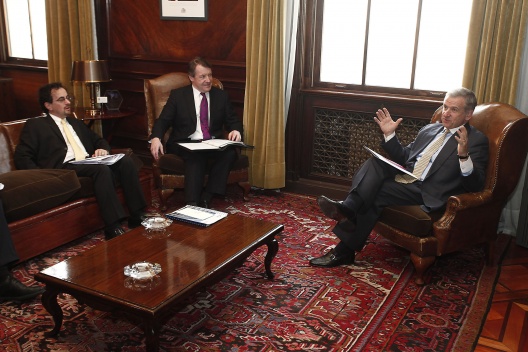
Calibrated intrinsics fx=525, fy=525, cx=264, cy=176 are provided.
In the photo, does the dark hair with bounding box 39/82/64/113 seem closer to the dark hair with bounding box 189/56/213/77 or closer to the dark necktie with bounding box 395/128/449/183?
the dark hair with bounding box 189/56/213/77

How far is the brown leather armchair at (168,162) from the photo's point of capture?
13.6 feet

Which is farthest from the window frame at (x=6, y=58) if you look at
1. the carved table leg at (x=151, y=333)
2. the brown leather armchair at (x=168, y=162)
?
the carved table leg at (x=151, y=333)

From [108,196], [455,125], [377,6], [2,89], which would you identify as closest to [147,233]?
[108,196]

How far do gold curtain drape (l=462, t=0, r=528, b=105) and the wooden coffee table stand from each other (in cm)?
188

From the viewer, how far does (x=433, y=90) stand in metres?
4.12

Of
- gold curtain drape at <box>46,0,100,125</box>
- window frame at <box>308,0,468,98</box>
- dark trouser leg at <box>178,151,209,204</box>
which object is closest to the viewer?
dark trouser leg at <box>178,151,209,204</box>

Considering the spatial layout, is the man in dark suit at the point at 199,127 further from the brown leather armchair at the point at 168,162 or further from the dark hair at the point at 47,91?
the dark hair at the point at 47,91

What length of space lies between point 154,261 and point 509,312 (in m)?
1.92

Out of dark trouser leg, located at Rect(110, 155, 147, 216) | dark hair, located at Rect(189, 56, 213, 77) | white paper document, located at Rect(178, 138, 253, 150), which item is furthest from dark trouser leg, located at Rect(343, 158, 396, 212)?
dark hair, located at Rect(189, 56, 213, 77)

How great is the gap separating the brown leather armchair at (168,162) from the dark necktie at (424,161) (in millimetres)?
1477

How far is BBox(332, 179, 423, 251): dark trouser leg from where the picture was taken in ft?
10.5

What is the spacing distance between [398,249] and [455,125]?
0.95m

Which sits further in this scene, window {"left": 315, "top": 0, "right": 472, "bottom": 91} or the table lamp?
the table lamp

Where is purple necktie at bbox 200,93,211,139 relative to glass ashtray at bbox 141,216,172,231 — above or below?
above
